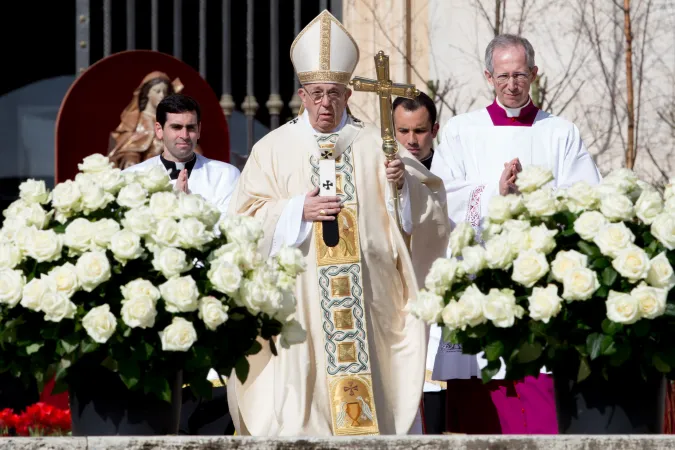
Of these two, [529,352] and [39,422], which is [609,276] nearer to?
[529,352]

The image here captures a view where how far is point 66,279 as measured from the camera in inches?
161

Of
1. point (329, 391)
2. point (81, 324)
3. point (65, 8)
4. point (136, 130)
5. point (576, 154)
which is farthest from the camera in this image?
point (65, 8)

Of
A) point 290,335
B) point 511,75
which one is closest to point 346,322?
point 511,75

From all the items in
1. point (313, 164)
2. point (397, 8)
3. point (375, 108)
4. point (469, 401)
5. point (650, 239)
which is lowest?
point (469, 401)

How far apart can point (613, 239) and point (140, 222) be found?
128cm

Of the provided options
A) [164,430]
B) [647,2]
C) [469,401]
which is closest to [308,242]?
[469,401]

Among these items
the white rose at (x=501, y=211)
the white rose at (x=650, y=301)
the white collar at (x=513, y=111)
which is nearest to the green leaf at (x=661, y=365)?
the white rose at (x=650, y=301)

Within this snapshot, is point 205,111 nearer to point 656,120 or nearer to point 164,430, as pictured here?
point 656,120

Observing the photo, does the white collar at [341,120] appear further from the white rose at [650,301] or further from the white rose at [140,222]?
the white rose at [650,301]

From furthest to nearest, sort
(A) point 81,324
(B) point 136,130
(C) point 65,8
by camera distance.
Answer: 1. (C) point 65,8
2. (B) point 136,130
3. (A) point 81,324

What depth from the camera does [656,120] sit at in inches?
374

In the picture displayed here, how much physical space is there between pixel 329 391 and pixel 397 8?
401 centimetres

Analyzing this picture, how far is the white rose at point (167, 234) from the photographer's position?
4.20 metres

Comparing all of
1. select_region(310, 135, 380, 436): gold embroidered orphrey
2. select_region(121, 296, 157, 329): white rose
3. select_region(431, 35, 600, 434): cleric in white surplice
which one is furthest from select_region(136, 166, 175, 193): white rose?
select_region(431, 35, 600, 434): cleric in white surplice
